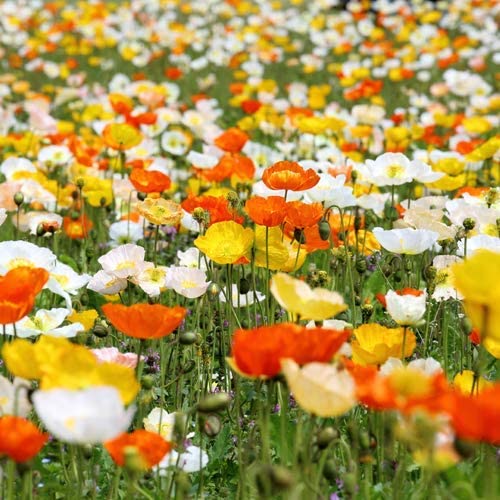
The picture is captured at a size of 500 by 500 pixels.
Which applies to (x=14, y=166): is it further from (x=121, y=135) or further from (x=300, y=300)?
→ (x=300, y=300)

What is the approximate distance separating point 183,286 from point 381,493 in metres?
0.83

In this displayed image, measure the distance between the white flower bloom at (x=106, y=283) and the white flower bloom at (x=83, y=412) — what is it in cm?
125

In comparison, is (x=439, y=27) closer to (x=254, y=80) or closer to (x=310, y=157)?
(x=254, y=80)

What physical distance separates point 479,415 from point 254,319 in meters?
1.70

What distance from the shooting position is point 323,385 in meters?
1.48

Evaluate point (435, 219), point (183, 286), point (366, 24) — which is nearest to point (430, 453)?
point (183, 286)

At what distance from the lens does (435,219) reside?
9.55ft

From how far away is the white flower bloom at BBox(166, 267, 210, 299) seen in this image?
2.49 metres

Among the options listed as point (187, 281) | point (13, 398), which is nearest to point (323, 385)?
point (13, 398)

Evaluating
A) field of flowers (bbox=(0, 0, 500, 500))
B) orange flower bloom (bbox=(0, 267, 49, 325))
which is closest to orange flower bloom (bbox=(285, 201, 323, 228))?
field of flowers (bbox=(0, 0, 500, 500))

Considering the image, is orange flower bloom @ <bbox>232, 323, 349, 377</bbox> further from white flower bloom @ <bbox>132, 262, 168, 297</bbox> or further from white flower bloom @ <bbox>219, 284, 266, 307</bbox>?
white flower bloom @ <bbox>219, 284, 266, 307</bbox>

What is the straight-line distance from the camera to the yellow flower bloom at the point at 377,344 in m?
1.94

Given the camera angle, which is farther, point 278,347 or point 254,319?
point 254,319

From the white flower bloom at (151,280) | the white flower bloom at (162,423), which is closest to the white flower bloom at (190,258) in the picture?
the white flower bloom at (151,280)
